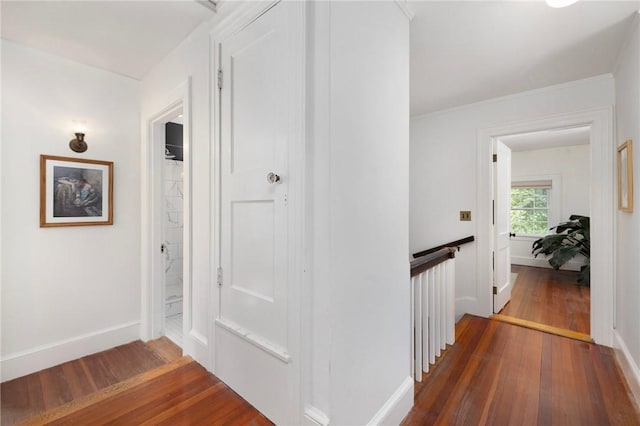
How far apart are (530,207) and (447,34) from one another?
17.7ft

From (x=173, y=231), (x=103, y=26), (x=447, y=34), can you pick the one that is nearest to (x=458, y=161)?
(x=447, y=34)

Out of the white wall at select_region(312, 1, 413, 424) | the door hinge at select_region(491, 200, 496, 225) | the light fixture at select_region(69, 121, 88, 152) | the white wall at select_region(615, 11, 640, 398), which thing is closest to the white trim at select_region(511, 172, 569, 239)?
the door hinge at select_region(491, 200, 496, 225)

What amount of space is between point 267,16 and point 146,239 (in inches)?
85.0

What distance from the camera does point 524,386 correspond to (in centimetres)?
177

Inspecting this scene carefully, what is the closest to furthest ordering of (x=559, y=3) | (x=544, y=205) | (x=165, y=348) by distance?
1. (x=559, y=3)
2. (x=165, y=348)
3. (x=544, y=205)

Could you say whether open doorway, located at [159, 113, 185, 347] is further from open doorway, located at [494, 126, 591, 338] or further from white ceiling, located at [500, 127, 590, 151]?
white ceiling, located at [500, 127, 590, 151]

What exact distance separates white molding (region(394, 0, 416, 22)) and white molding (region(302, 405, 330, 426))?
79.9 inches

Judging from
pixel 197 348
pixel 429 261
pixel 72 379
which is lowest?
pixel 72 379

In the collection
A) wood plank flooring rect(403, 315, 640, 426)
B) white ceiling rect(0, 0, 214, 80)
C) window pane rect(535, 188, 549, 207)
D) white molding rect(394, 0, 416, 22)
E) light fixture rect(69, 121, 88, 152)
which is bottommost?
wood plank flooring rect(403, 315, 640, 426)

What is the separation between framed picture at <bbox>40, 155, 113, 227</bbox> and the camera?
214 cm

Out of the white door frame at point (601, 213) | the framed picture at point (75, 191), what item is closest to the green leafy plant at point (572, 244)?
the white door frame at point (601, 213)

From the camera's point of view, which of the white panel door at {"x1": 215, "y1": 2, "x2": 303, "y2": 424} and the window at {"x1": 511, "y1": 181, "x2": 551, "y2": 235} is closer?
the white panel door at {"x1": 215, "y1": 2, "x2": 303, "y2": 424}

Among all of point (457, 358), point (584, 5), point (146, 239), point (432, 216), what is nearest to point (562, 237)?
point (432, 216)

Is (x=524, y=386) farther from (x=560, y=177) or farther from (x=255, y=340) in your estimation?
(x=560, y=177)
